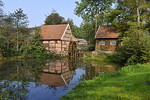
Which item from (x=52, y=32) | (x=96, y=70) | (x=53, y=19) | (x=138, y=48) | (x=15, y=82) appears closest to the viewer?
(x=15, y=82)

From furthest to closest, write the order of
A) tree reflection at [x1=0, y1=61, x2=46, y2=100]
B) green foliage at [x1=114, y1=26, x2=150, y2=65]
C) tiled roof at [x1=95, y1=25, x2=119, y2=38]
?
tiled roof at [x1=95, y1=25, x2=119, y2=38], green foliage at [x1=114, y1=26, x2=150, y2=65], tree reflection at [x1=0, y1=61, x2=46, y2=100]

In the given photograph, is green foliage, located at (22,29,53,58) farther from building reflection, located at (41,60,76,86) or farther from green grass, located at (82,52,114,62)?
building reflection, located at (41,60,76,86)

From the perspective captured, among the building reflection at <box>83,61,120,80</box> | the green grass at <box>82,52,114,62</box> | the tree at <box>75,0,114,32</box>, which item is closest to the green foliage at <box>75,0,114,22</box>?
the tree at <box>75,0,114,32</box>

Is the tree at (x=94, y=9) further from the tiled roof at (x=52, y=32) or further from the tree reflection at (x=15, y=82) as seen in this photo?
the tree reflection at (x=15, y=82)

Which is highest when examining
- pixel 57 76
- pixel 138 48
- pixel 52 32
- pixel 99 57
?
pixel 52 32

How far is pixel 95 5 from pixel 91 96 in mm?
30344

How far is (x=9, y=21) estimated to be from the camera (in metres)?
26.0

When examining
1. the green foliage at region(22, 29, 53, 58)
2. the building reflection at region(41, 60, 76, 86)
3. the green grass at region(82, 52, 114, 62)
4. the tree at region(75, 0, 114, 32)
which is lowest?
the building reflection at region(41, 60, 76, 86)

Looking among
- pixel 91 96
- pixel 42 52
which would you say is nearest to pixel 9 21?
pixel 42 52

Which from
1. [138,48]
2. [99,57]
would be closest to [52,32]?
[99,57]

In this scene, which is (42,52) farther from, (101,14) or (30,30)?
(101,14)

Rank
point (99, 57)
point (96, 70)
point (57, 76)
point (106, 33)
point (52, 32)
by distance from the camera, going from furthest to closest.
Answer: point (52, 32) < point (106, 33) < point (99, 57) < point (96, 70) < point (57, 76)

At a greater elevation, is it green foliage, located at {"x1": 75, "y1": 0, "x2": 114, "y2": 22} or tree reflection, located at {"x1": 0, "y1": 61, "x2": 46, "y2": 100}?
green foliage, located at {"x1": 75, "y1": 0, "x2": 114, "y2": 22}

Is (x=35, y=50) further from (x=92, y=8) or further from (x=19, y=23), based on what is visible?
(x=92, y=8)
